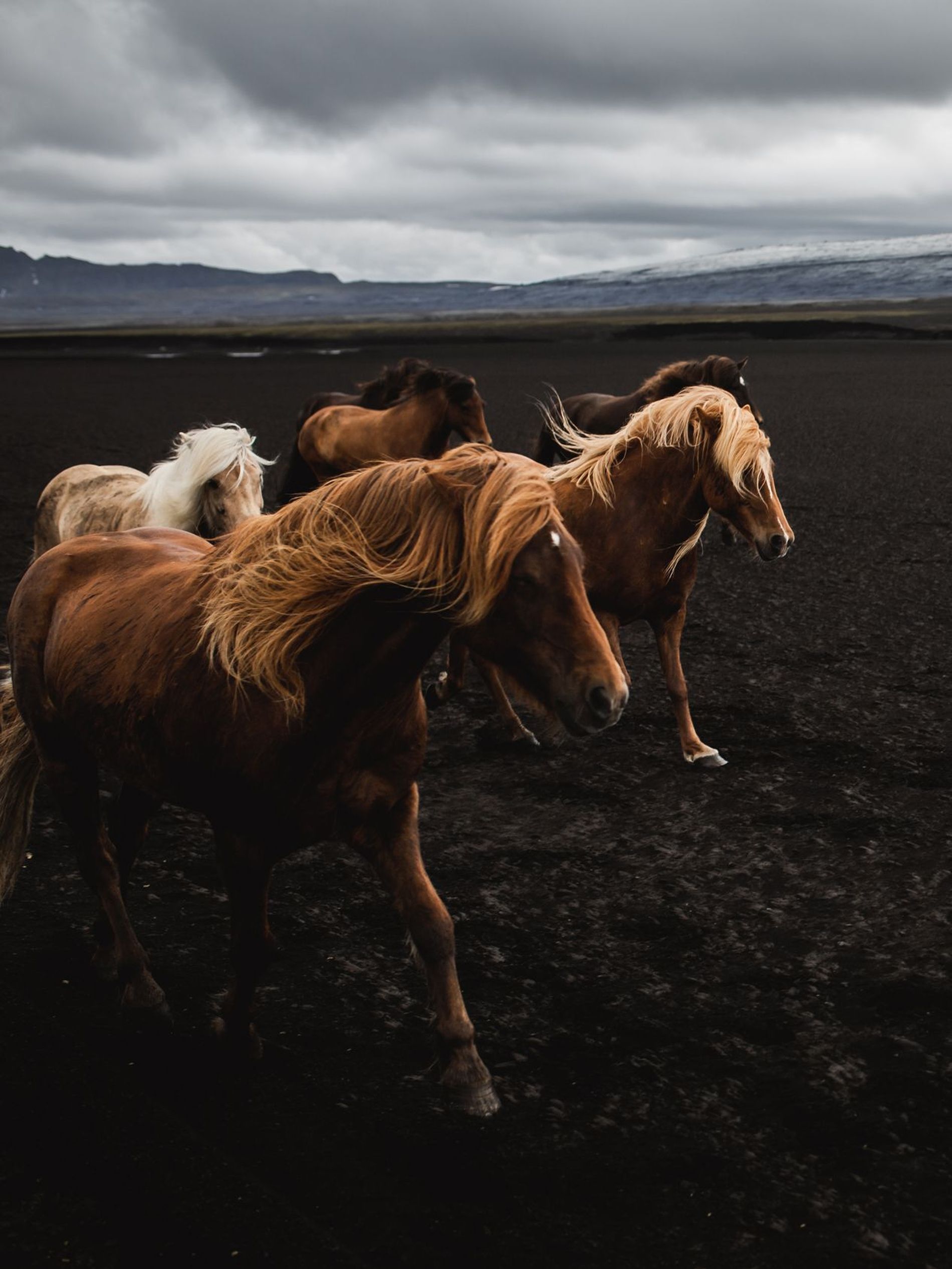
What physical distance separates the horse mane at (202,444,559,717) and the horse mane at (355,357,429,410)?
25.8ft

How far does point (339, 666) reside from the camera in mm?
2721

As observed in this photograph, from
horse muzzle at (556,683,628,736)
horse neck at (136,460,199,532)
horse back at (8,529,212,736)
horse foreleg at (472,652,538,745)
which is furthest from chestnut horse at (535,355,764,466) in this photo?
horse muzzle at (556,683,628,736)

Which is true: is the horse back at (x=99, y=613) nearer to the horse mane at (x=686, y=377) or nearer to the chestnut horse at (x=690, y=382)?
the chestnut horse at (x=690, y=382)

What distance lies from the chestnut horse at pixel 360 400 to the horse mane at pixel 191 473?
14.3 feet

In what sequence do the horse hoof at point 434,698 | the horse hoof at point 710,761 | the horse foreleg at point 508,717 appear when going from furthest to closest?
1. the horse hoof at point 434,698
2. the horse foreleg at point 508,717
3. the horse hoof at point 710,761

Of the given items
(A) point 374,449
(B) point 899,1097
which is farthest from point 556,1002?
(A) point 374,449

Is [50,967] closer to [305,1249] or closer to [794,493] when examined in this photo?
[305,1249]

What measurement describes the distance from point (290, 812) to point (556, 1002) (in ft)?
4.22

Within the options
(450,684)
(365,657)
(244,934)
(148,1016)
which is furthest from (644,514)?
(148,1016)

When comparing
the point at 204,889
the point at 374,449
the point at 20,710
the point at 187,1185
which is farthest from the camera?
the point at 374,449

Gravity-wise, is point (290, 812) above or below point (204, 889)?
above

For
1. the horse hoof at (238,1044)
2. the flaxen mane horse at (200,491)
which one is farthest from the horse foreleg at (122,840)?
the flaxen mane horse at (200,491)

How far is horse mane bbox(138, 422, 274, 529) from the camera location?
19.0 ft

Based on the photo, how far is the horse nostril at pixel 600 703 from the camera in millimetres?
2354
